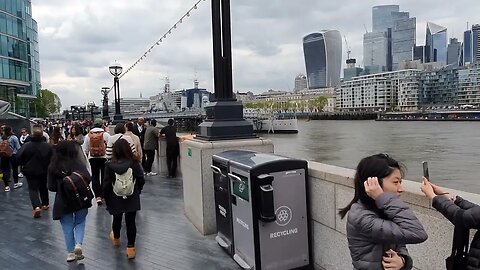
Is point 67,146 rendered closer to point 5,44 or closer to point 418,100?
point 5,44

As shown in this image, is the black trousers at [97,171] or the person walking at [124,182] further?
the black trousers at [97,171]

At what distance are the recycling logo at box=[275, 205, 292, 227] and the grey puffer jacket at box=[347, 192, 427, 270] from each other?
1.55 metres

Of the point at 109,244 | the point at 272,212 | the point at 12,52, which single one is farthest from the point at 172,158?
the point at 12,52

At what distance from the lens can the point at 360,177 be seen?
2.15 metres

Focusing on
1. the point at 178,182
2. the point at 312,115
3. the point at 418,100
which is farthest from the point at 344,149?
the point at 418,100

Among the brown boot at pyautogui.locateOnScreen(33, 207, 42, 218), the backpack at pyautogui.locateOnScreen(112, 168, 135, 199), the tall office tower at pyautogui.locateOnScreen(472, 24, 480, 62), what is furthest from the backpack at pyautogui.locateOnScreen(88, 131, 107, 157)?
the tall office tower at pyautogui.locateOnScreen(472, 24, 480, 62)

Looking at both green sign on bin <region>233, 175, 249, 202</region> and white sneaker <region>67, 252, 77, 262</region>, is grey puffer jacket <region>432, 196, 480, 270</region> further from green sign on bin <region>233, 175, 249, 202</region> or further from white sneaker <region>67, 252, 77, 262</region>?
white sneaker <region>67, 252, 77, 262</region>

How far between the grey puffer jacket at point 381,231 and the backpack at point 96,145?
5.78 metres

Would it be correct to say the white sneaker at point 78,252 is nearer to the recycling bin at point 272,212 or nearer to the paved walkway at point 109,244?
the paved walkway at point 109,244

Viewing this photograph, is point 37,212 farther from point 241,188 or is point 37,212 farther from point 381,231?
point 381,231

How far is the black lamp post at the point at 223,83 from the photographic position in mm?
5555

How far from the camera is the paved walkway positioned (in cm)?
441

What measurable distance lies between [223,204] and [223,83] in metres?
1.82

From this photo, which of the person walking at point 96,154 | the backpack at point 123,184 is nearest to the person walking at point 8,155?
the person walking at point 96,154
